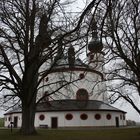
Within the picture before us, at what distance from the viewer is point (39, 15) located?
1666cm

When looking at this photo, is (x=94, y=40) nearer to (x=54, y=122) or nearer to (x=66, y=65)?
(x=66, y=65)

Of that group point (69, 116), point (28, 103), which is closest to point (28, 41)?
point (28, 103)

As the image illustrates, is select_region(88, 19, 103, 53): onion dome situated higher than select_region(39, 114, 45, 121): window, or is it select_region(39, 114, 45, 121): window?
select_region(88, 19, 103, 53): onion dome

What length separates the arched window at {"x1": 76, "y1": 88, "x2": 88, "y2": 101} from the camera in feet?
156

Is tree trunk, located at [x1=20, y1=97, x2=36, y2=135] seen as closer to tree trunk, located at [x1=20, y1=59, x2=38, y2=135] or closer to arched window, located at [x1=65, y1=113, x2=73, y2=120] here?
tree trunk, located at [x1=20, y1=59, x2=38, y2=135]

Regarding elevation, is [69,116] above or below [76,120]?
above

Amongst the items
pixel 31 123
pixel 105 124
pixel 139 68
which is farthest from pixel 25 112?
pixel 105 124

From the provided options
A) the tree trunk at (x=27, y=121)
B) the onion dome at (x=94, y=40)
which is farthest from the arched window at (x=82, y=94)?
the onion dome at (x=94, y=40)

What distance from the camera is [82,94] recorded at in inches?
1885

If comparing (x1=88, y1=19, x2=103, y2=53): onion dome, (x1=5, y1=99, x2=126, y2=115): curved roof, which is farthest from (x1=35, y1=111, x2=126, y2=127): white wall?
(x1=88, y1=19, x2=103, y2=53): onion dome

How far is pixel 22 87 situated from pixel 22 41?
3588 millimetres

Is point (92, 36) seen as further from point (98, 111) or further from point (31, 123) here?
point (98, 111)

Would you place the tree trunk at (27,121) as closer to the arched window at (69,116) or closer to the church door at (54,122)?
the arched window at (69,116)

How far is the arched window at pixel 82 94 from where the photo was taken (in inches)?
1871
